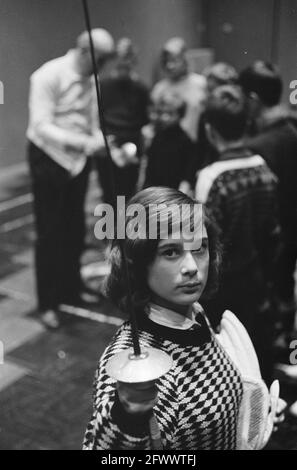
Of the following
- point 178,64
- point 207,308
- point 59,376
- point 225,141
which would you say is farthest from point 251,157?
point 178,64

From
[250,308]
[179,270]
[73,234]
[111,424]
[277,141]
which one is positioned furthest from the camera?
[73,234]

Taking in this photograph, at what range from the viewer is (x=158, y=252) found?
0.83m

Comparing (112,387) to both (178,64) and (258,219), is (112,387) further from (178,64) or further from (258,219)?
(178,64)

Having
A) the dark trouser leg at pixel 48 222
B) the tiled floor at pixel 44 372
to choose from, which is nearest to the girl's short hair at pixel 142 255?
the tiled floor at pixel 44 372

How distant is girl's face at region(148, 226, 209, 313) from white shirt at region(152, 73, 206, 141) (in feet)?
8.92

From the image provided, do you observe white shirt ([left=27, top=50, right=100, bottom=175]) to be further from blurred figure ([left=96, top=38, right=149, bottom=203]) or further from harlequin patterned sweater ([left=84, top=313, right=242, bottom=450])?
harlequin patterned sweater ([left=84, top=313, right=242, bottom=450])

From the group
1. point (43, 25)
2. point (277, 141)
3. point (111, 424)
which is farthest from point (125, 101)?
point (111, 424)

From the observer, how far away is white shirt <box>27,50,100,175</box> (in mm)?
2164

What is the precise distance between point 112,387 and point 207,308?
1.03 ft

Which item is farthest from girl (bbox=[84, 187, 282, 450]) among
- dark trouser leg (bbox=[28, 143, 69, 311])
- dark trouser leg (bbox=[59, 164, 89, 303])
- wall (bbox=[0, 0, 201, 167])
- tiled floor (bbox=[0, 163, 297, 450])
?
dark trouser leg (bbox=[59, 164, 89, 303])

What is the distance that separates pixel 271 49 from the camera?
104 cm

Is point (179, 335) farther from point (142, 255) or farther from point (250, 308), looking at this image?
point (250, 308)

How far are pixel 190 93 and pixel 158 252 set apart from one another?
3.03m

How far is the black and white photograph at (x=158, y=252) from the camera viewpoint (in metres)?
0.81
